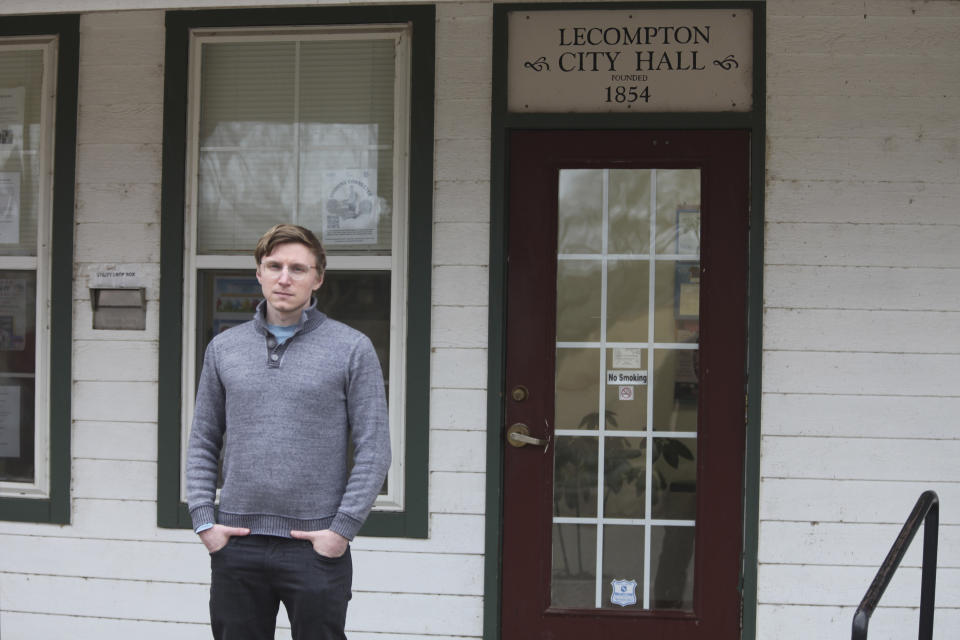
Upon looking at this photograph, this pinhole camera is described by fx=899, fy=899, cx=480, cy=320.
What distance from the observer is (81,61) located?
376cm

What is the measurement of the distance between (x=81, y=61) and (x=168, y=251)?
2.95 ft

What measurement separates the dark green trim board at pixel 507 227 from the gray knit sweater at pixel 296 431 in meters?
1.17

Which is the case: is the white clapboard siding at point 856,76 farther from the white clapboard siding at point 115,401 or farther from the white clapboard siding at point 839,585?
the white clapboard siding at point 115,401

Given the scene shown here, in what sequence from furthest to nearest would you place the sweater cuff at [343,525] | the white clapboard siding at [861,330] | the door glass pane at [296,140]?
the door glass pane at [296,140]
the white clapboard siding at [861,330]
the sweater cuff at [343,525]

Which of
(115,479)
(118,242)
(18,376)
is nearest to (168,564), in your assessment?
(115,479)

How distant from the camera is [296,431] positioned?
7.60 ft

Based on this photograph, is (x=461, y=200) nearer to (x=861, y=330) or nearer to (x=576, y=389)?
(x=576, y=389)

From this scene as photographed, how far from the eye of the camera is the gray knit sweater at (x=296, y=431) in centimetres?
231

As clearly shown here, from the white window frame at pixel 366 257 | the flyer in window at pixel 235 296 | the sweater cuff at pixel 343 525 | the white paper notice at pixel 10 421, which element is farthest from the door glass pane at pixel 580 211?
the white paper notice at pixel 10 421

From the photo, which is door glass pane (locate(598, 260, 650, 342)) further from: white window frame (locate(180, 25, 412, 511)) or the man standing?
the man standing

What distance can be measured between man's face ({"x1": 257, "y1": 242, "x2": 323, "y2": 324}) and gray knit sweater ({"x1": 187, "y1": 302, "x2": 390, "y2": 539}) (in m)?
0.05

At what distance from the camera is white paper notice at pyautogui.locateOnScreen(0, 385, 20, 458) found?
150 inches

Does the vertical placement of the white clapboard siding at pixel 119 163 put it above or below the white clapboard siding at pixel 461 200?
above

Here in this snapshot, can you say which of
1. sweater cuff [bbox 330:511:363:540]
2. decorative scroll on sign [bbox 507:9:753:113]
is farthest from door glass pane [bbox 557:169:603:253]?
sweater cuff [bbox 330:511:363:540]
